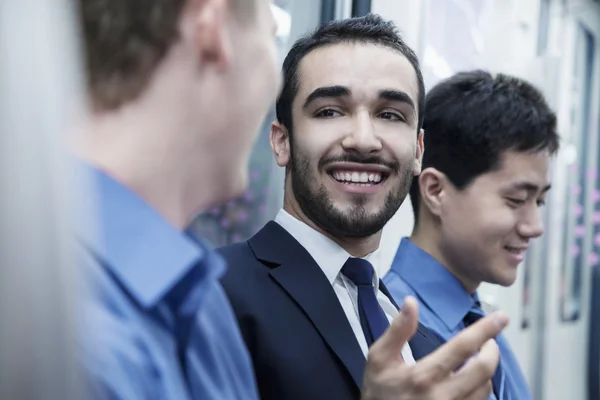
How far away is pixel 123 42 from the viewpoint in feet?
1.78

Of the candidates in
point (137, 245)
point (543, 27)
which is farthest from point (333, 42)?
point (543, 27)

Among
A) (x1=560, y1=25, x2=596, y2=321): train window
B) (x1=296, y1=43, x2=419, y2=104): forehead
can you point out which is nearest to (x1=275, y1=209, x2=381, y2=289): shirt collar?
(x1=296, y1=43, x2=419, y2=104): forehead

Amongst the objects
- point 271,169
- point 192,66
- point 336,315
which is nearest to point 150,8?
point 192,66

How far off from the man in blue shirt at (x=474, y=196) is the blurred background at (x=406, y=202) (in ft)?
1.29

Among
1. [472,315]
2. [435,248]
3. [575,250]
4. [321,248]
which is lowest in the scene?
[575,250]

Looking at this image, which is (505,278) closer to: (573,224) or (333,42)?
(333,42)

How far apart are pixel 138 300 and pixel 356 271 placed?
66cm

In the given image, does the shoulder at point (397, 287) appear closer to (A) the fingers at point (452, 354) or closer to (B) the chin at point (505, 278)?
(B) the chin at point (505, 278)

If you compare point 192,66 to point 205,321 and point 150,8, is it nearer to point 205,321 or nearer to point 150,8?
point 150,8

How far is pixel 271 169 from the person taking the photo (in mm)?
1835

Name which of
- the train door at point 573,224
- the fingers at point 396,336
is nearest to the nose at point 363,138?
the fingers at point 396,336

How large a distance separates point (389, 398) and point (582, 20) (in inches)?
178

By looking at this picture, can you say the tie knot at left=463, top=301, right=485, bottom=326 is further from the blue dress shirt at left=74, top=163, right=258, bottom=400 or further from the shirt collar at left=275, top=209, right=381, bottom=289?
the blue dress shirt at left=74, top=163, right=258, bottom=400

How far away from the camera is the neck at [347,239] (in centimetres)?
118
